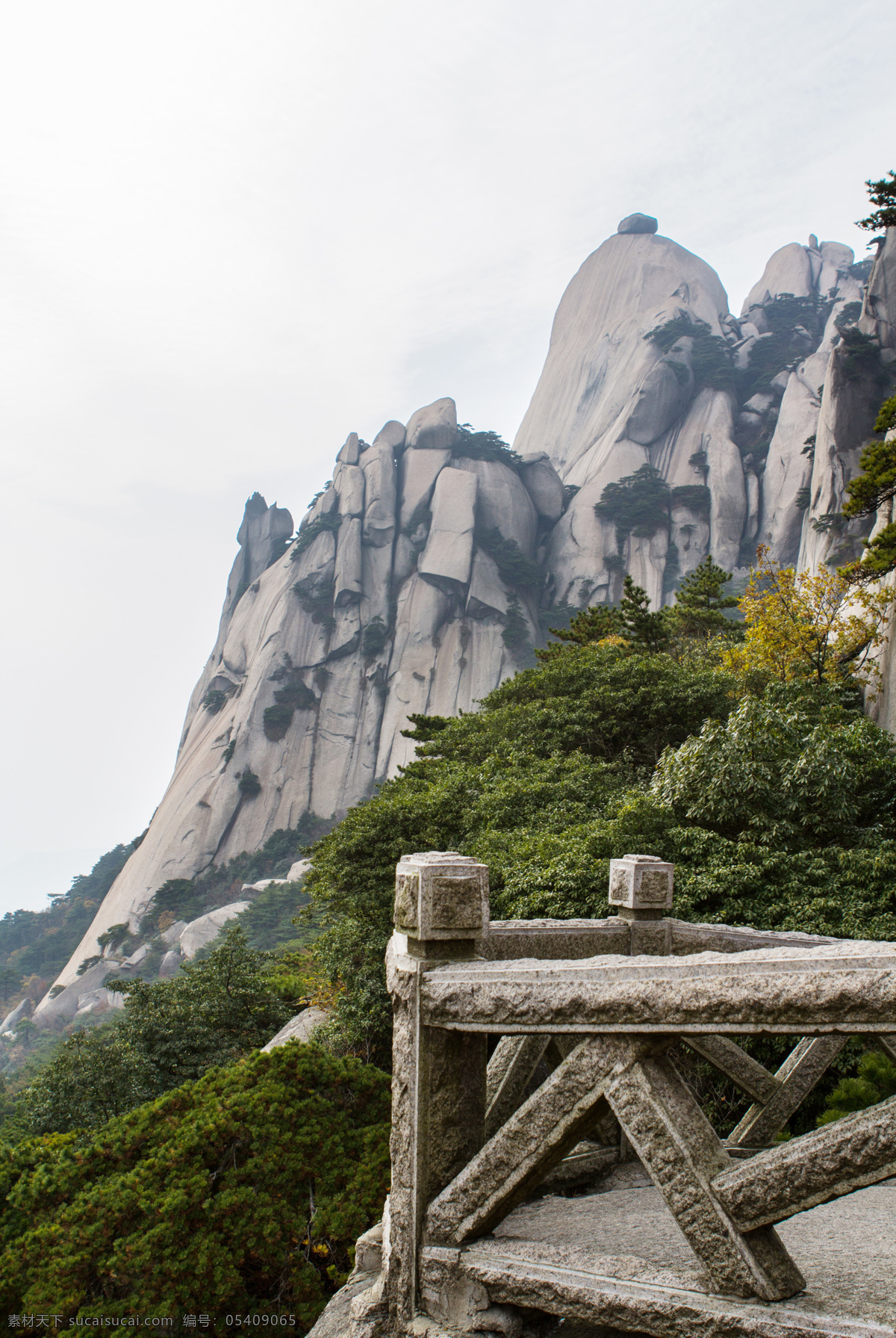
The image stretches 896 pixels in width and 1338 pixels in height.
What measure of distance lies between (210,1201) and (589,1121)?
5.37m

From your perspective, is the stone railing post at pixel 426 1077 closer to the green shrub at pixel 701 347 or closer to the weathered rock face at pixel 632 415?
the weathered rock face at pixel 632 415

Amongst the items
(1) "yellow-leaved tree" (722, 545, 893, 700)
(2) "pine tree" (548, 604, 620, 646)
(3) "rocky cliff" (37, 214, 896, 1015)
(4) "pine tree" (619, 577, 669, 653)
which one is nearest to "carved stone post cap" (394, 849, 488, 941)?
(1) "yellow-leaved tree" (722, 545, 893, 700)

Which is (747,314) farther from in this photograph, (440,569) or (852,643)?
(852,643)

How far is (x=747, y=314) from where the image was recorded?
221 ft

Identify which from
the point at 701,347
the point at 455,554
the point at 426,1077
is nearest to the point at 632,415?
the point at 701,347

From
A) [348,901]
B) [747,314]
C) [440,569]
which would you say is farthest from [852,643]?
[747,314]

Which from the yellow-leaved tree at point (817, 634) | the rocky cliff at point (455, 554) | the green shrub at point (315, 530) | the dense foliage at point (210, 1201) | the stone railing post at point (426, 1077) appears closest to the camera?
the stone railing post at point (426, 1077)

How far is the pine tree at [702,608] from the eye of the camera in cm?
2891

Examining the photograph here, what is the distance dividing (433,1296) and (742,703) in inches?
392

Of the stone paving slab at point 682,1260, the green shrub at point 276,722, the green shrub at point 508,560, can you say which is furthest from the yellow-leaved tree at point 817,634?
the green shrub at point 276,722

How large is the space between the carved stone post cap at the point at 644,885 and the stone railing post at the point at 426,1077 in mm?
2218

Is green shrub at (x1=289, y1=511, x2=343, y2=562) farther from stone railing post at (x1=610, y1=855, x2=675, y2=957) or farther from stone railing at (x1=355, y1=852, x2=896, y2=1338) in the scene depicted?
stone railing at (x1=355, y1=852, x2=896, y2=1338)

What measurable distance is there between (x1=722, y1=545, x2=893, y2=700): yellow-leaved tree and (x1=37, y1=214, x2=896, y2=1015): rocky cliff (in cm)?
3175

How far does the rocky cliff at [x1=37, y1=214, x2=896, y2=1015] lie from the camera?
175 ft
